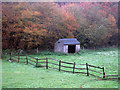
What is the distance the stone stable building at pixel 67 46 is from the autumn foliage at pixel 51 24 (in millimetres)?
1985

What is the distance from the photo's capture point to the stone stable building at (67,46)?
26.7m

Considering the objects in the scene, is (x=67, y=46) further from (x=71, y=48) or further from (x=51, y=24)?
(x=51, y=24)

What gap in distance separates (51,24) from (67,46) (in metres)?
5.52

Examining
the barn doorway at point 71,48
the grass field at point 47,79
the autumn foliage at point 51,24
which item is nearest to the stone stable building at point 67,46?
the barn doorway at point 71,48

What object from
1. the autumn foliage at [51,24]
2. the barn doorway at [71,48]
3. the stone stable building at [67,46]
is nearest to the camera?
the autumn foliage at [51,24]

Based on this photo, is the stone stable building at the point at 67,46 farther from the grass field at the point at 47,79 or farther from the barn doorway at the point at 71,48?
the grass field at the point at 47,79

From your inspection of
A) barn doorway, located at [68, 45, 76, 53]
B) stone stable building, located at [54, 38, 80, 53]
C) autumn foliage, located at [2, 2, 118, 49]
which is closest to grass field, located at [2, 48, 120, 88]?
autumn foliage, located at [2, 2, 118, 49]

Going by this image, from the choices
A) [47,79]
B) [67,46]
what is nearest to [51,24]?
[67,46]

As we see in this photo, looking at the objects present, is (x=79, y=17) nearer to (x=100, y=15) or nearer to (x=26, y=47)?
(x=100, y=15)

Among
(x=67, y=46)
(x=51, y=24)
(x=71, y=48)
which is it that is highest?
(x=51, y=24)

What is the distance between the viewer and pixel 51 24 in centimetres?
2906

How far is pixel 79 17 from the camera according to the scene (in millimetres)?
35906

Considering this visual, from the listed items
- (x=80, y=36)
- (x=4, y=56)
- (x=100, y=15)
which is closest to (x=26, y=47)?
(x=4, y=56)

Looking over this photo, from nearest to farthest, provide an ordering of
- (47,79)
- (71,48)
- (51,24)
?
(47,79)
(71,48)
(51,24)
